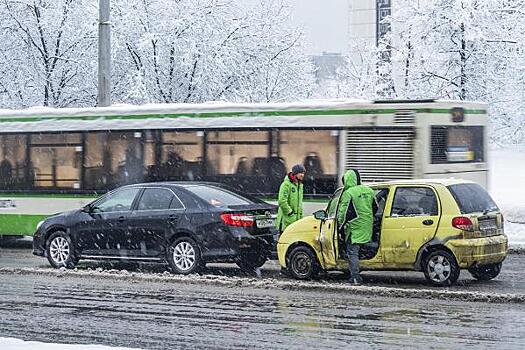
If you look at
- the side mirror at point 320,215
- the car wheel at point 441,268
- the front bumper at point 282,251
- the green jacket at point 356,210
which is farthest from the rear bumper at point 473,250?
the front bumper at point 282,251

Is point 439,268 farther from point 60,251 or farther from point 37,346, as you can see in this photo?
point 60,251

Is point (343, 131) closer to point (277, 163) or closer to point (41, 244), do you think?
point (277, 163)

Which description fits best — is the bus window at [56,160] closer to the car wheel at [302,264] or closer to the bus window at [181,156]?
the bus window at [181,156]

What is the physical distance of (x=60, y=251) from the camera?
18.1m

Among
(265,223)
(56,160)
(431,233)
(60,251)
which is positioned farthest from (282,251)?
(56,160)

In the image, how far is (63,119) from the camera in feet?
74.0

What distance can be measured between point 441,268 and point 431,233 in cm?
52

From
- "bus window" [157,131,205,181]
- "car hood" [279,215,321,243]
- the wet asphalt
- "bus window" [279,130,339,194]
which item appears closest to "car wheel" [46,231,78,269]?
the wet asphalt

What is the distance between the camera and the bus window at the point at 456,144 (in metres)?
18.9

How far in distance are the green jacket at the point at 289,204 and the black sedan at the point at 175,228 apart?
15 centimetres

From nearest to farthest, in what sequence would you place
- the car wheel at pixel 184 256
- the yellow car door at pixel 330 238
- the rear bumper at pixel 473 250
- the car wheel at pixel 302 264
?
the rear bumper at pixel 473 250 < the yellow car door at pixel 330 238 < the car wheel at pixel 302 264 < the car wheel at pixel 184 256

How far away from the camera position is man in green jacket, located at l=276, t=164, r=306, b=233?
1700 cm

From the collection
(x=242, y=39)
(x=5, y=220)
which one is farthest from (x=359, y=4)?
(x=5, y=220)

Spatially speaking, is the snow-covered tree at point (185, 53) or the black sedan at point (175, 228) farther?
the snow-covered tree at point (185, 53)
